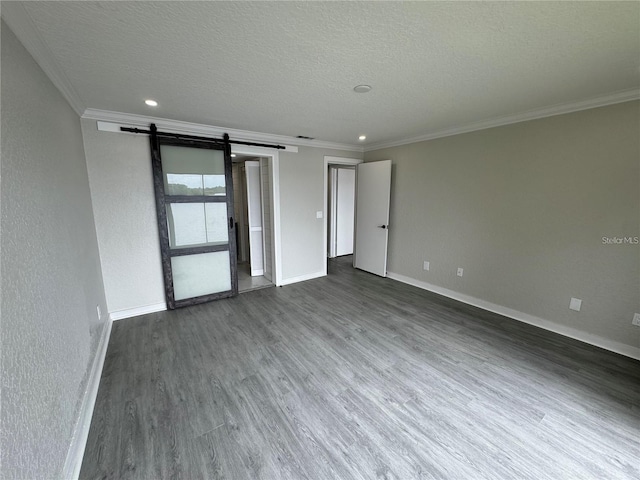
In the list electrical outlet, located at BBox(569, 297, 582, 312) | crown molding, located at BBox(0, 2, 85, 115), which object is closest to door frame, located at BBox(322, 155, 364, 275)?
crown molding, located at BBox(0, 2, 85, 115)

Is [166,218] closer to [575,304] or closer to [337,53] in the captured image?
[337,53]

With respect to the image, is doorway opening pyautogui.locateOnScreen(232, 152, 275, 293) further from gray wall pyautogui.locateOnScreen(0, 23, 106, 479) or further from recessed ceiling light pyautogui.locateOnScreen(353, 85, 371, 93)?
gray wall pyautogui.locateOnScreen(0, 23, 106, 479)

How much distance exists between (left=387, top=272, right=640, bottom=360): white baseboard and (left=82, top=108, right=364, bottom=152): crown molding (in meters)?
3.00

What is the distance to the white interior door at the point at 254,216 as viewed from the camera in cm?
444

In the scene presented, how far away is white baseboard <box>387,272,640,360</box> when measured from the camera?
242cm

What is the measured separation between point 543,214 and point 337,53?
276cm

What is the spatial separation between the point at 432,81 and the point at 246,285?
3.68 meters

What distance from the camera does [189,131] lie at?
10.5 feet

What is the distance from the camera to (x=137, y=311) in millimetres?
3170

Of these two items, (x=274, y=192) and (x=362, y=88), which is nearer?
(x=362, y=88)

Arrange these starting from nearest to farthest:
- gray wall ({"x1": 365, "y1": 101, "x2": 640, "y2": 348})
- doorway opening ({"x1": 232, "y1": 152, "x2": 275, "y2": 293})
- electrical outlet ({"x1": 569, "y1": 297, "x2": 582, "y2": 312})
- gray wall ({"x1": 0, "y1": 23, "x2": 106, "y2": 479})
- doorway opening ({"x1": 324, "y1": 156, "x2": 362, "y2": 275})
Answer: gray wall ({"x1": 0, "y1": 23, "x2": 106, "y2": 479}), gray wall ({"x1": 365, "y1": 101, "x2": 640, "y2": 348}), electrical outlet ({"x1": 569, "y1": 297, "x2": 582, "y2": 312}), doorway opening ({"x1": 232, "y1": 152, "x2": 275, "y2": 293}), doorway opening ({"x1": 324, "y1": 156, "x2": 362, "y2": 275})

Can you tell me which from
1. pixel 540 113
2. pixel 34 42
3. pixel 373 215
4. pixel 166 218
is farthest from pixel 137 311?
pixel 540 113

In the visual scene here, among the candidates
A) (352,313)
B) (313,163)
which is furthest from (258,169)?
(352,313)

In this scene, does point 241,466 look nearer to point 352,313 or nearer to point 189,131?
point 352,313
